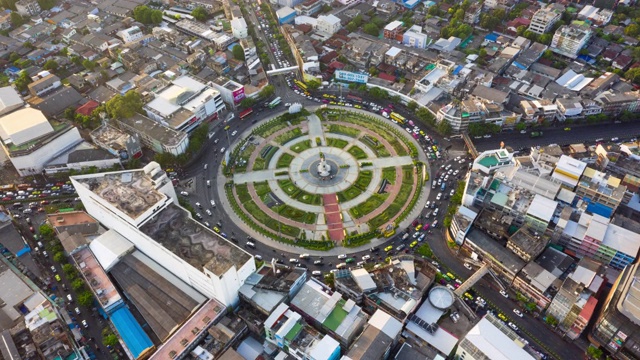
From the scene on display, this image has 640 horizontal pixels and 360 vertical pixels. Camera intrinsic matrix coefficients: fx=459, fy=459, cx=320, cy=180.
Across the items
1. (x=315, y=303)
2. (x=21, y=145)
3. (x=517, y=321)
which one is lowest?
(x=517, y=321)

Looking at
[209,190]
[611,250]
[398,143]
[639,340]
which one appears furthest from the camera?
[398,143]

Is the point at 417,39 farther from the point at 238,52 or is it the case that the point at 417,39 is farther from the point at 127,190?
the point at 127,190

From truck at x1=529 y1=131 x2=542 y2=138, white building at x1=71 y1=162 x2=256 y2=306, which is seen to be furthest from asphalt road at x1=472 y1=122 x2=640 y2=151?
white building at x1=71 y1=162 x2=256 y2=306

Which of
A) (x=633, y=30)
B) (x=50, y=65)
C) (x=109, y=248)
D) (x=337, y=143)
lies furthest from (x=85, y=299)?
(x=633, y=30)

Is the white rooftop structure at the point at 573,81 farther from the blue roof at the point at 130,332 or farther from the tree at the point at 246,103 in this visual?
the blue roof at the point at 130,332

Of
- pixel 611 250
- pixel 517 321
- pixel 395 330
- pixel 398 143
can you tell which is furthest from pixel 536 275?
pixel 398 143

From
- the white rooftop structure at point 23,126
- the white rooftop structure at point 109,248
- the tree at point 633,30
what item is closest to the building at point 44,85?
the white rooftop structure at point 23,126

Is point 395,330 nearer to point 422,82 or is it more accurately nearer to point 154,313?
point 154,313

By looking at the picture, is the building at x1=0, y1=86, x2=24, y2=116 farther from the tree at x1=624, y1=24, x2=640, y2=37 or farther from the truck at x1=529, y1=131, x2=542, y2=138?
the tree at x1=624, y1=24, x2=640, y2=37
